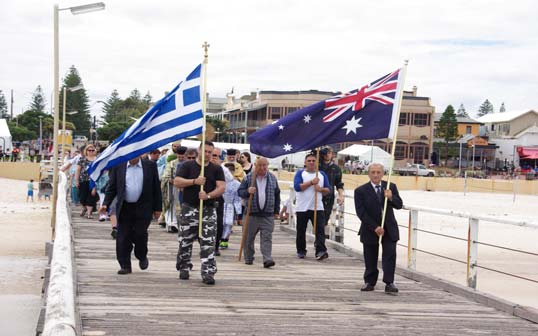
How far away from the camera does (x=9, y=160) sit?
63.4m

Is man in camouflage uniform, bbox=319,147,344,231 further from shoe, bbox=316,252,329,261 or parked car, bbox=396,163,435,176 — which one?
parked car, bbox=396,163,435,176

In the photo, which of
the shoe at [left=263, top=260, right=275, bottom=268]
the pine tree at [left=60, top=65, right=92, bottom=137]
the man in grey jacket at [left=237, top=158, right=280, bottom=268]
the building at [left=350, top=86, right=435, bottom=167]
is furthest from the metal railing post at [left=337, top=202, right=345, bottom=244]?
the pine tree at [left=60, top=65, right=92, bottom=137]

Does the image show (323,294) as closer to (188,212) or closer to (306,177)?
(188,212)

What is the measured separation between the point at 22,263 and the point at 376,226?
12038mm

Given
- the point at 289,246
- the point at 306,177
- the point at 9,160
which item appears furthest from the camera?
the point at 9,160

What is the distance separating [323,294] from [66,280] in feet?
14.6

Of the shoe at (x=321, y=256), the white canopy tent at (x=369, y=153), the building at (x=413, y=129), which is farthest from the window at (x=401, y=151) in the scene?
the shoe at (x=321, y=256)

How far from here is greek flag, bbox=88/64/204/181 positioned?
1015cm

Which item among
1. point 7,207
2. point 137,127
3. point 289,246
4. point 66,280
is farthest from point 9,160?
point 66,280

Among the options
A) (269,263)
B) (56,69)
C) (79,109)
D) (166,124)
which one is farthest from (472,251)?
(79,109)

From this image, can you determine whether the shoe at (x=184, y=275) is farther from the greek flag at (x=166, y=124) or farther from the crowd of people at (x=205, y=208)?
the greek flag at (x=166, y=124)

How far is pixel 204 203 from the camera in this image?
9695 mm

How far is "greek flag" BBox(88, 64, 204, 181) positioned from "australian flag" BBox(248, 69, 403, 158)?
1.81 meters

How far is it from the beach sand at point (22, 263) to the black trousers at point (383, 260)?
4.67 m
